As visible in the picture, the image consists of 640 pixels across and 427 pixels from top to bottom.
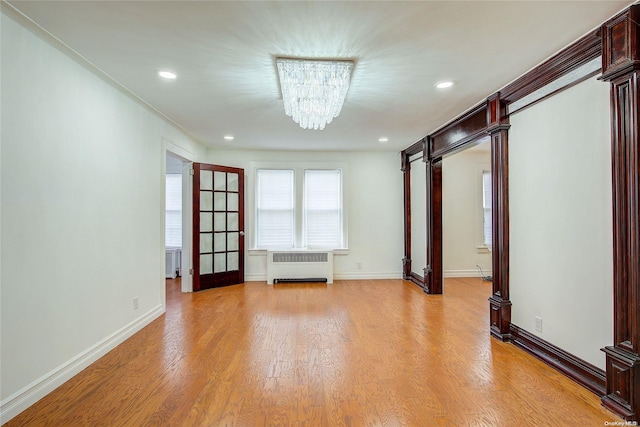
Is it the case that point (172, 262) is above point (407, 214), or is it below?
below

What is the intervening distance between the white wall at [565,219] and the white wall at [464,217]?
334 cm

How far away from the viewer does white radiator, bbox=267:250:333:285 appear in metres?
5.79

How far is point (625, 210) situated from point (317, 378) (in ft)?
7.68

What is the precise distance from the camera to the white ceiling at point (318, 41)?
1.87 m

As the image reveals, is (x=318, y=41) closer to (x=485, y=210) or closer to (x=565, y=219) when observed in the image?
(x=565, y=219)

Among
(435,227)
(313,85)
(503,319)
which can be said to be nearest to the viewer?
(313,85)

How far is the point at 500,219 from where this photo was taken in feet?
10.4

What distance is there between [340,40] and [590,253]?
2359mm

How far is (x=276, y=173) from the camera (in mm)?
6152

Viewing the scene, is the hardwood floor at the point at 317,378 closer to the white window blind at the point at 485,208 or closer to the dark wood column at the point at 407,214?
the dark wood column at the point at 407,214

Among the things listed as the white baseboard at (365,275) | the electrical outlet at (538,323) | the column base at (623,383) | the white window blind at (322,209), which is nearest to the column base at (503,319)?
the electrical outlet at (538,323)

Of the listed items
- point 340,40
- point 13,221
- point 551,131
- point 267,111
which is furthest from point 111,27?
point 551,131

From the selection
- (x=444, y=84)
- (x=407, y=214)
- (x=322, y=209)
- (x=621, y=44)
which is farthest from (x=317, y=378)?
(x=407, y=214)

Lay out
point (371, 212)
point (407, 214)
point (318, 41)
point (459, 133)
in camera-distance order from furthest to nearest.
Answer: point (371, 212), point (407, 214), point (459, 133), point (318, 41)
